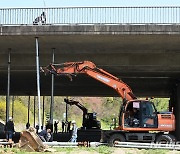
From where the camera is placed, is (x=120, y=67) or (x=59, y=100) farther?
(x=59, y=100)

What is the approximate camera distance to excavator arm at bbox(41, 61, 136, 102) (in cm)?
2314

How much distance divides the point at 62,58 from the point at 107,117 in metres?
82.9

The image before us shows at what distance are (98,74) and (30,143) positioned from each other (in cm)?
597

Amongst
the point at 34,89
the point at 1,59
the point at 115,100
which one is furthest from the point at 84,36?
the point at 115,100

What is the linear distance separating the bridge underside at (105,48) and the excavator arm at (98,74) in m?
1.79

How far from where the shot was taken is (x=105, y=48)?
27094 mm

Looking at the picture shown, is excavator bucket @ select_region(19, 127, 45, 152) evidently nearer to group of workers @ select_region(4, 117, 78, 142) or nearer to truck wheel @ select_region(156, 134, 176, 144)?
group of workers @ select_region(4, 117, 78, 142)

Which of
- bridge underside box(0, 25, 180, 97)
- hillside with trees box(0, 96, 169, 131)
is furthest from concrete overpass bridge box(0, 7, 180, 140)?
hillside with trees box(0, 96, 169, 131)

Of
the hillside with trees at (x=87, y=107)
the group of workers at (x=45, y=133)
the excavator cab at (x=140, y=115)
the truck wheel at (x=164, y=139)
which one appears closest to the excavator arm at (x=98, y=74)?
the excavator cab at (x=140, y=115)

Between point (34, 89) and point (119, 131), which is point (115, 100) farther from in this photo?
point (119, 131)

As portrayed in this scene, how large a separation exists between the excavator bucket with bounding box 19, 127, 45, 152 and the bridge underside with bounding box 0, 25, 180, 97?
6663 mm

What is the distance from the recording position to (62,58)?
28641mm

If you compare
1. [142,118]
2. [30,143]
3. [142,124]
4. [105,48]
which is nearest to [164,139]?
[142,124]

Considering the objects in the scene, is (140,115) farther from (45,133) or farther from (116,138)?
(45,133)
